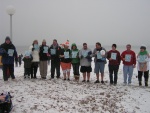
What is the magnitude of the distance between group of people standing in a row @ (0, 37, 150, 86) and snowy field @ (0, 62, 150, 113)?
986 mm

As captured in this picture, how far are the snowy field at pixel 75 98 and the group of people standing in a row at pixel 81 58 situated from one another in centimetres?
99

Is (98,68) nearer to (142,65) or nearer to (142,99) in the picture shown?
(142,65)

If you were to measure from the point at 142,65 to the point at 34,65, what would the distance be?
18.3 feet

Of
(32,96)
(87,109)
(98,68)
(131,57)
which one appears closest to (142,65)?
(131,57)

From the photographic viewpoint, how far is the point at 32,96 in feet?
28.0

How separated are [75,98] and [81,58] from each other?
355 cm

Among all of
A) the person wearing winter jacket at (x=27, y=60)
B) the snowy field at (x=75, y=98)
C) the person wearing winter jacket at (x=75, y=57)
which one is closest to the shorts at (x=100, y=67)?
the snowy field at (x=75, y=98)

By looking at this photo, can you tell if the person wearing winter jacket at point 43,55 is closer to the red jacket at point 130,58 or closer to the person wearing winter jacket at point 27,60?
the person wearing winter jacket at point 27,60

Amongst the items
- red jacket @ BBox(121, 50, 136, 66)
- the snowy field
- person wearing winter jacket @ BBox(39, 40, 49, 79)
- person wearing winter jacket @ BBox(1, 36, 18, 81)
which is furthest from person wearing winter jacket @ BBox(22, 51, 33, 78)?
red jacket @ BBox(121, 50, 136, 66)

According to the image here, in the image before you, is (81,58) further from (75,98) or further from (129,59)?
(75,98)

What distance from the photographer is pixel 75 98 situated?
341 inches

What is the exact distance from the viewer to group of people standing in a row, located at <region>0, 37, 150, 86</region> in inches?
449

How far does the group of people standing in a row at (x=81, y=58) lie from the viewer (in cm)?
1141

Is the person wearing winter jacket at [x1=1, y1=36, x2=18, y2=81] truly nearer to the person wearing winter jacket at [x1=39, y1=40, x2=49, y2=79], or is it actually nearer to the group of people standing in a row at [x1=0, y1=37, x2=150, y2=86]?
the group of people standing in a row at [x1=0, y1=37, x2=150, y2=86]
